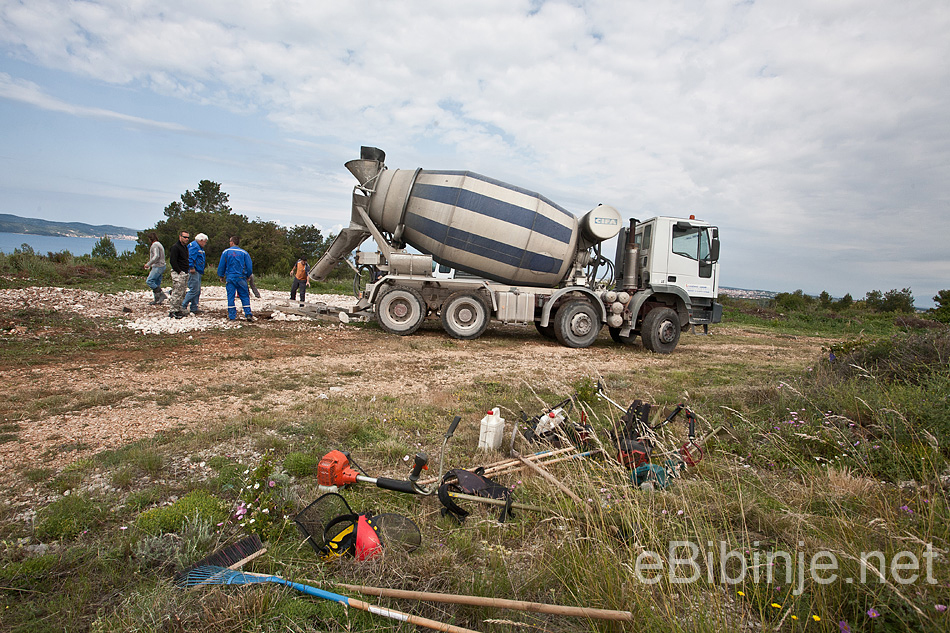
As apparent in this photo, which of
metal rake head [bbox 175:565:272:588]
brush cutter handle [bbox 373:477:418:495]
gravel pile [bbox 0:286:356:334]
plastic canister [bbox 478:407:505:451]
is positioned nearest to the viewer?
metal rake head [bbox 175:565:272:588]

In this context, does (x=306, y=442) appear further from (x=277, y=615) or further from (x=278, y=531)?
(x=277, y=615)

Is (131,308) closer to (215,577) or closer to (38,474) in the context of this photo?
(38,474)

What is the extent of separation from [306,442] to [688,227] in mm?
9328

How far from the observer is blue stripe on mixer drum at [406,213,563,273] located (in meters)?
10.2

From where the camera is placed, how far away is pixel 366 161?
34.3ft

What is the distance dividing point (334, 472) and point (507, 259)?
8016 mm

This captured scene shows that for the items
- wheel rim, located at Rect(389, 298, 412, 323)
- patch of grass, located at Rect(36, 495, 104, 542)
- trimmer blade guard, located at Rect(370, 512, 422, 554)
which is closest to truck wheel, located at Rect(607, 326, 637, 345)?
wheel rim, located at Rect(389, 298, 412, 323)

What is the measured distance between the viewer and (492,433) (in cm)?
392

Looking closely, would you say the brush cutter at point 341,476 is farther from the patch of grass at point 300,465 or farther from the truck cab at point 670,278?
the truck cab at point 670,278

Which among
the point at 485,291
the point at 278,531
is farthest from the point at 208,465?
the point at 485,291

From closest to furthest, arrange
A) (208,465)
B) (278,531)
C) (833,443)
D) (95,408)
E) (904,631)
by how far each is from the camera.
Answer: (904,631) < (278,531) < (208,465) < (833,443) < (95,408)

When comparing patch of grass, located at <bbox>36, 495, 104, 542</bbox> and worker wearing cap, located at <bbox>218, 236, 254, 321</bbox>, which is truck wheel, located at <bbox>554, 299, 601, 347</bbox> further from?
patch of grass, located at <bbox>36, 495, 104, 542</bbox>

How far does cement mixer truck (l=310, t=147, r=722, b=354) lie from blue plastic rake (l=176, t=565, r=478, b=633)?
8.30 meters

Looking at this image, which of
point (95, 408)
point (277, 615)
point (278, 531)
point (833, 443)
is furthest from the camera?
point (95, 408)
